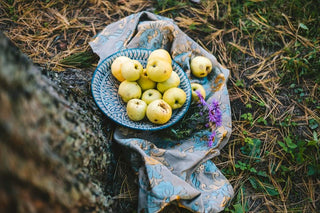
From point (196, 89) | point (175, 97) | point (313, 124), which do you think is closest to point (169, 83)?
point (175, 97)

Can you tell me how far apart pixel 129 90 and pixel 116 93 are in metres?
0.21

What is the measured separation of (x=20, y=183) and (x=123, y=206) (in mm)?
1016

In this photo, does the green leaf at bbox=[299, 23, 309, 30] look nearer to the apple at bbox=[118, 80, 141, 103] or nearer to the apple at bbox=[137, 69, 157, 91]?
the apple at bbox=[137, 69, 157, 91]

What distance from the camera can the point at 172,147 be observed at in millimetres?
1985

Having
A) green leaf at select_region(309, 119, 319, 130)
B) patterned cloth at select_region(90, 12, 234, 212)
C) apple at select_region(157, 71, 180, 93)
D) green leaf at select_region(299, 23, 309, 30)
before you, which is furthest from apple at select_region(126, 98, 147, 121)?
green leaf at select_region(299, 23, 309, 30)

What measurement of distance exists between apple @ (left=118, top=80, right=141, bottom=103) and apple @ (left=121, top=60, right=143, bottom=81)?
0.15 feet

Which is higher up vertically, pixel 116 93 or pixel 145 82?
pixel 145 82

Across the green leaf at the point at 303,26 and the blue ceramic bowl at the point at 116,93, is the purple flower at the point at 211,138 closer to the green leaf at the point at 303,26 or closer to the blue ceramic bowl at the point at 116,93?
the blue ceramic bowl at the point at 116,93

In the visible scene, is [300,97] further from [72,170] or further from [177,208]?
[72,170]

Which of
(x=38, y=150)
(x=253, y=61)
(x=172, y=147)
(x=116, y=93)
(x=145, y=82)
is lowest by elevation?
(x=172, y=147)

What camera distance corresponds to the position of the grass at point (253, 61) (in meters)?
2.02

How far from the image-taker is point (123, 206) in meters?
1.68

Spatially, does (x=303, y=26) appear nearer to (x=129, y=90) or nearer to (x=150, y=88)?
(x=150, y=88)

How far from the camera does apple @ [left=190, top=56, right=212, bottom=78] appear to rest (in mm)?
2340
